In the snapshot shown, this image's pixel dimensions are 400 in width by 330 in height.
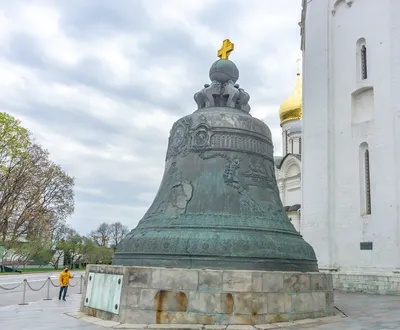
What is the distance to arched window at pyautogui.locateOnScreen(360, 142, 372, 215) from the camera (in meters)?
15.6

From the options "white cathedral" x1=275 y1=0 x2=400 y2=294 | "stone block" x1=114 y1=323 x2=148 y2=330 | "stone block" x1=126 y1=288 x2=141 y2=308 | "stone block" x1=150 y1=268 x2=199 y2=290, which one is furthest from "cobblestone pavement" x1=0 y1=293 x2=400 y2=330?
"white cathedral" x1=275 y1=0 x2=400 y2=294

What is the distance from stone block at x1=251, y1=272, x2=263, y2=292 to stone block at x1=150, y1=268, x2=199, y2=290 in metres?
0.69

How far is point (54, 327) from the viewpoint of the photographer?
5.80m

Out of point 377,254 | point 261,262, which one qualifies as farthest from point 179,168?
point 377,254

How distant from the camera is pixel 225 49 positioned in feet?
25.2

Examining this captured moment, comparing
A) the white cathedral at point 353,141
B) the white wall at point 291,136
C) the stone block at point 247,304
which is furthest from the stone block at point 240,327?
the white wall at point 291,136

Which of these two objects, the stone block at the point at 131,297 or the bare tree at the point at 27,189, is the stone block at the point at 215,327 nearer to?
the stone block at the point at 131,297

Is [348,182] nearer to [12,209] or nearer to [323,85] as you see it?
[323,85]

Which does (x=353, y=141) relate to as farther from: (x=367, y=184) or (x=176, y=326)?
(x=176, y=326)

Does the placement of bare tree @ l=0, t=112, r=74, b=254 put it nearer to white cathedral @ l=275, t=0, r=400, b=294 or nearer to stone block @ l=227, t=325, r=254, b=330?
white cathedral @ l=275, t=0, r=400, b=294

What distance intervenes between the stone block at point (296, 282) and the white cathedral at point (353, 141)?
338 inches

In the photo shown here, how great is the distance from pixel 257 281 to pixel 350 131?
11770 mm

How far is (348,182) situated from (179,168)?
10497 mm

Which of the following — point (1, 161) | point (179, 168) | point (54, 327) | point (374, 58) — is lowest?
point (54, 327)
